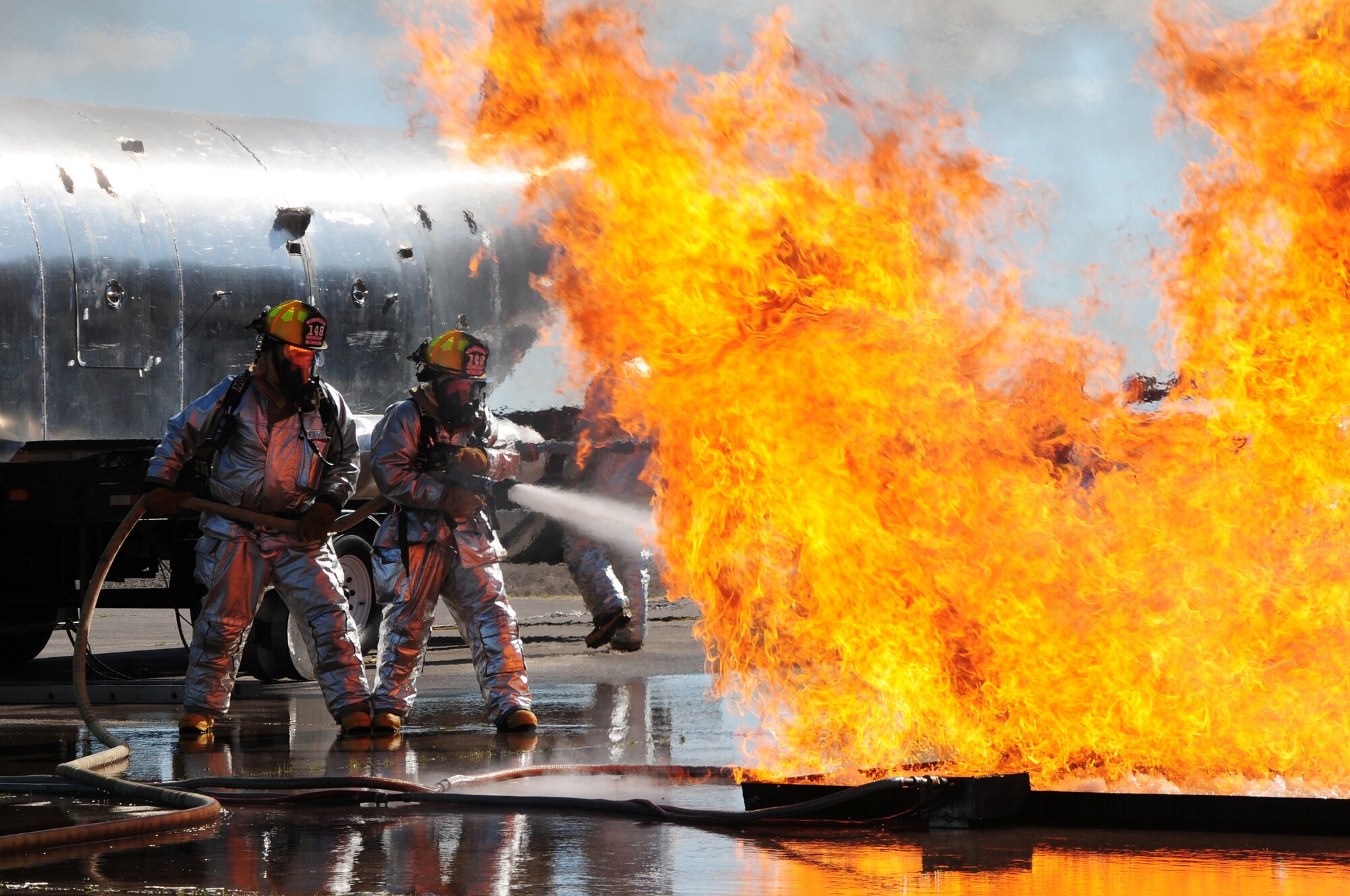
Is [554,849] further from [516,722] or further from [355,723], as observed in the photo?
[355,723]

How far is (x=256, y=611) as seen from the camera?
879 centimetres

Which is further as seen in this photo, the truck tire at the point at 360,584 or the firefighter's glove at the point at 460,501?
the truck tire at the point at 360,584

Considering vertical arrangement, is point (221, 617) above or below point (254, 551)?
below

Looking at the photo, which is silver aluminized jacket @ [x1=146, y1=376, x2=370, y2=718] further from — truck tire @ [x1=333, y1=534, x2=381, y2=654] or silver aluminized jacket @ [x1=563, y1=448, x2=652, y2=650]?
silver aluminized jacket @ [x1=563, y1=448, x2=652, y2=650]

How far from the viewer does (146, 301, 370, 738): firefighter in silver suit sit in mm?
8680

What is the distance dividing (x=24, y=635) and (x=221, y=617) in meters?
5.29

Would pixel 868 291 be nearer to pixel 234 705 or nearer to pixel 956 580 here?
pixel 956 580

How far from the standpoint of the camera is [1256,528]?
6.16m

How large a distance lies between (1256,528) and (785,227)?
207cm

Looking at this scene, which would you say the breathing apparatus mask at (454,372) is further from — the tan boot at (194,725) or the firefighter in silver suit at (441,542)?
the tan boot at (194,725)

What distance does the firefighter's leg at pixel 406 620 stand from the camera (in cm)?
880

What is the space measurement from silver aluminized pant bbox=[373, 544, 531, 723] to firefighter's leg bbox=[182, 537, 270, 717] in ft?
2.22

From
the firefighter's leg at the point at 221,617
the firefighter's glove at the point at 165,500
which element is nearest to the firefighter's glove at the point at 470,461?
the firefighter's leg at the point at 221,617

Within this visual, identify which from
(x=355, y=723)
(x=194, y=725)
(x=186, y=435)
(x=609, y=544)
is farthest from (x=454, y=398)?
(x=609, y=544)
